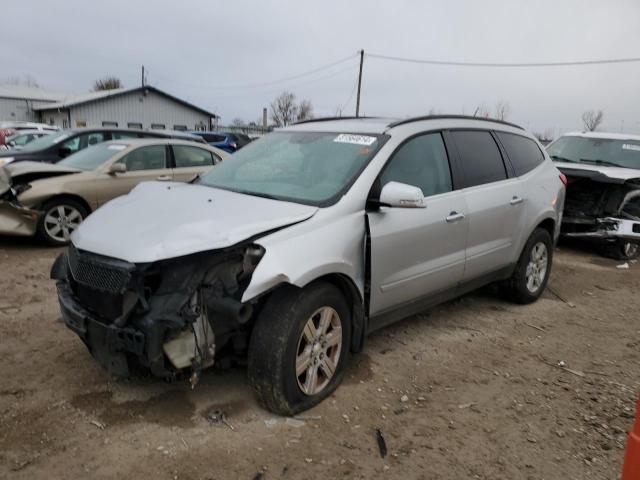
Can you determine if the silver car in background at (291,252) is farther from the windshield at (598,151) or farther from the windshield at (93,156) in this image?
the windshield at (598,151)

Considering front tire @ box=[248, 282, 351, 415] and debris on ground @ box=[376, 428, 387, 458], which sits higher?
front tire @ box=[248, 282, 351, 415]

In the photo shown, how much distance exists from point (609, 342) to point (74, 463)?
433cm

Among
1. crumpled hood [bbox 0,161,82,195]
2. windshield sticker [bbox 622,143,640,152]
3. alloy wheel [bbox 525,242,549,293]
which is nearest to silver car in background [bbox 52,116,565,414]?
alloy wheel [bbox 525,242,549,293]

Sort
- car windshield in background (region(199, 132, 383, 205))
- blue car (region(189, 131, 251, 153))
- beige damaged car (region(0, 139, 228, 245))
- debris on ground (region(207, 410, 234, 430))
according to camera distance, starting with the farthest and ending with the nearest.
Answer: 1. blue car (region(189, 131, 251, 153))
2. beige damaged car (region(0, 139, 228, 245))
3. car windshield in background (region(199, 132, 383, 205))
4. debris on ground (region(207, 410, 234, 430))

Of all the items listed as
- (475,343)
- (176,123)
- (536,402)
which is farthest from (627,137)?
(176,123)

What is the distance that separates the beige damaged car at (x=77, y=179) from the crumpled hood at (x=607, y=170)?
5.77 meters

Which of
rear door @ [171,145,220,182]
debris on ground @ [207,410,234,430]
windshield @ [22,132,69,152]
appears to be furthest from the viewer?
windshield @ [22,132,69,152]

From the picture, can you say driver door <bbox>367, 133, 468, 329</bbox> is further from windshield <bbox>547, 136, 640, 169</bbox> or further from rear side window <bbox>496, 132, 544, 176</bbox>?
windshield <bbox>547, 136, 640, 169</bbox>

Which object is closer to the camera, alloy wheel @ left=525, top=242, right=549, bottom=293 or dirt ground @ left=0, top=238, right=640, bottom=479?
dirt ground @ left=0, top=238, right=640, bottom=479

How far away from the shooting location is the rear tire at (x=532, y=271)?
5.20 m

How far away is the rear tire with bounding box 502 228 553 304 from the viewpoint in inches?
205

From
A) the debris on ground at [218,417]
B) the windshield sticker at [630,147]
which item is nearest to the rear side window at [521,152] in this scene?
the debris on ground at [218,417]

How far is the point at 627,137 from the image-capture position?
30.0ft

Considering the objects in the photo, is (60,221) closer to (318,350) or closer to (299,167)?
(299,167)
